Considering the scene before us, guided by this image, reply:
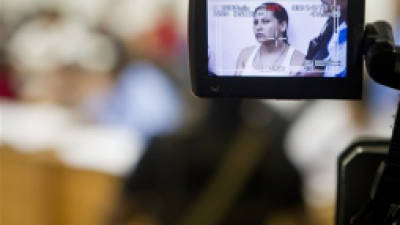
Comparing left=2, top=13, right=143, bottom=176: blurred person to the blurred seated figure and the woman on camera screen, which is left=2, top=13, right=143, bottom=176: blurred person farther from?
the woman on camera screen

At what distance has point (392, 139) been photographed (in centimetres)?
57

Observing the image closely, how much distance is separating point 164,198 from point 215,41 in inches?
66.1

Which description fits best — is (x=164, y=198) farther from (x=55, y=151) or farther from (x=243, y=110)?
(x=55, y=151)

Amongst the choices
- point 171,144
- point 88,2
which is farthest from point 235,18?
point 88,2

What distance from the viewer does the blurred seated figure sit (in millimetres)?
2121

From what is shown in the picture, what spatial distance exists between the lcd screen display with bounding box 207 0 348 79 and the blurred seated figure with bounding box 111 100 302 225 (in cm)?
152

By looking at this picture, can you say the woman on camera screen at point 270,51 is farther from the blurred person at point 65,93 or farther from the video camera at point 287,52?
the blurred person at point 65,93

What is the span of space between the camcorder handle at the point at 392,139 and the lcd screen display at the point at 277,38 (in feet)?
0.12

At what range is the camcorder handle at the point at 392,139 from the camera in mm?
539

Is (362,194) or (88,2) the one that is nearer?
(362,194)

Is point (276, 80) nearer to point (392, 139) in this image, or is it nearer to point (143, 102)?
point (392, 139)

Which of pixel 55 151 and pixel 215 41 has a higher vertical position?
pixel 215 41

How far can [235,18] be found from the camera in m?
0.60

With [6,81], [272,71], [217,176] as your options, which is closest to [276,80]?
[272,71]
